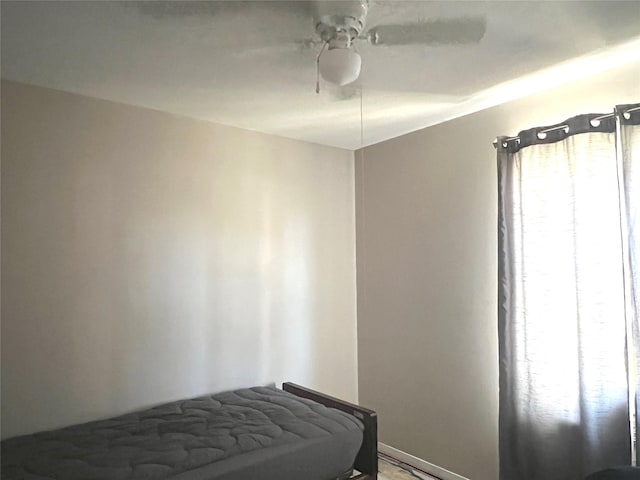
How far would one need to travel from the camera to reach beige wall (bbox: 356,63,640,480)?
2.85 meters

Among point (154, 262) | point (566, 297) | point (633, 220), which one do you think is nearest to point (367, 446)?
point (566, 297)

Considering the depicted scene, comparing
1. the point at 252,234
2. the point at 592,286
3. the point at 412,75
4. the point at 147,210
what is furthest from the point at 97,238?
A: the point at 592,286

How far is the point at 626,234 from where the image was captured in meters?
2.14

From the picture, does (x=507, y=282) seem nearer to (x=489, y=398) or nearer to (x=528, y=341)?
(x=528, y=341)

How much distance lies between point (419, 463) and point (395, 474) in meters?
0.22

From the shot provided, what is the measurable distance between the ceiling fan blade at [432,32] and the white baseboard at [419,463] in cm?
270

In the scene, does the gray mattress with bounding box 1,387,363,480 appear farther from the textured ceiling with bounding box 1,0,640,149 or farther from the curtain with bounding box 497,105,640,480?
the textured ceiling with bounding box 1,0,640,149

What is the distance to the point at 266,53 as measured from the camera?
2129 millimetres

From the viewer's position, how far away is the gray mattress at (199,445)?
1.96 metres

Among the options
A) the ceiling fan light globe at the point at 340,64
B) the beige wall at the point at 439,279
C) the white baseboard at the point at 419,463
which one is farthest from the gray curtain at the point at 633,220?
the ceiling fan light globe at the point at 340,64

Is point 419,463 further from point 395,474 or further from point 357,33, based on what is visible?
point 357,33

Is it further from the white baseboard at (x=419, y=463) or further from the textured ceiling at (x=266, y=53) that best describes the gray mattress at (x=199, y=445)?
the textured ceiling at (x=266, y=53)

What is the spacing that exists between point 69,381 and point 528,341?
2602mm

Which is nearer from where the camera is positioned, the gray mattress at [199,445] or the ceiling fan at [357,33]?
the ceiling fan at [357,33]
